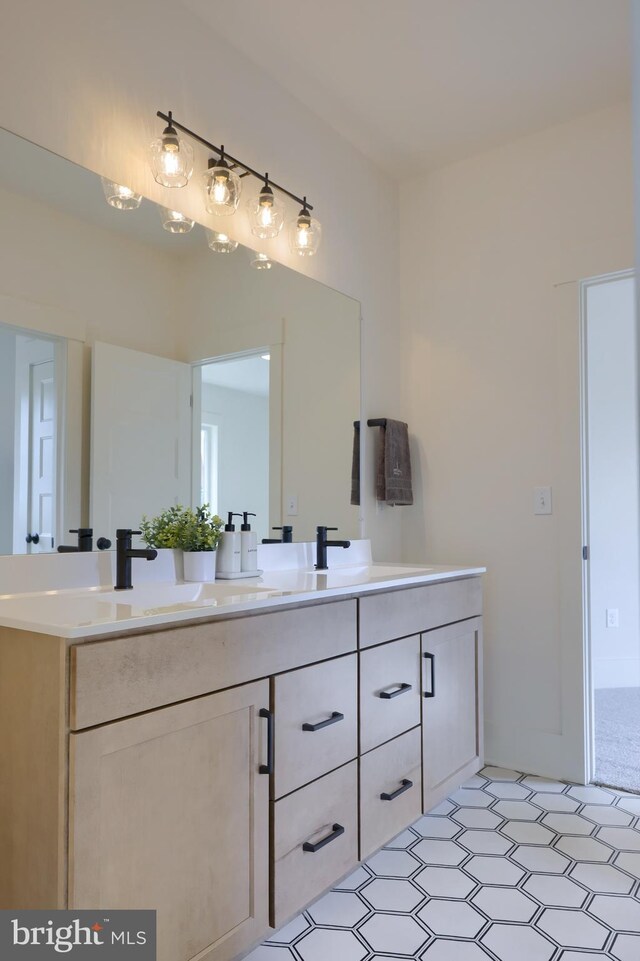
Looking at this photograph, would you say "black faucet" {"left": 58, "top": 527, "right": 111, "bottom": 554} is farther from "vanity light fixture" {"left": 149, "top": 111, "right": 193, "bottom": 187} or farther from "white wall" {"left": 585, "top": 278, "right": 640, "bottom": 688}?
"white wall" {"left": 585, "top": 278, "right": 640, "bottom": 688}

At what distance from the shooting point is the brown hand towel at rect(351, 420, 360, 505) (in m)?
2.81

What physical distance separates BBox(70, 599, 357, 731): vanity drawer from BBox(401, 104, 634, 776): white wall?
1267 mm

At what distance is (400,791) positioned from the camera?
202cm

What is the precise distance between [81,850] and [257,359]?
63.1 inches

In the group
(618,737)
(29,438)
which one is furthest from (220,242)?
(618,737)

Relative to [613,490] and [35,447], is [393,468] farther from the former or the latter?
[613,490]

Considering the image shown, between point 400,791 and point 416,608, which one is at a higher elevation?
point 416,608

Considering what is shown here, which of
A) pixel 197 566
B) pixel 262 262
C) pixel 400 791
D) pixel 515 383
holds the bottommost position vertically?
pixel 400 791

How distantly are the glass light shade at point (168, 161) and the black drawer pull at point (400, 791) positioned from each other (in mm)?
1879

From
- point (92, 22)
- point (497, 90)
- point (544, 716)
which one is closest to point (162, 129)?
point (92, 22)

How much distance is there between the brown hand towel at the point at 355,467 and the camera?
281cm

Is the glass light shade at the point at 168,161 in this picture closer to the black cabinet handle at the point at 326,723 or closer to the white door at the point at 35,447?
the white door at the point at 35,447

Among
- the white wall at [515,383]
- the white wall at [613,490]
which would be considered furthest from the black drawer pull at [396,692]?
the white wall at [613,490]

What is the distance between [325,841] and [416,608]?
75 cm
